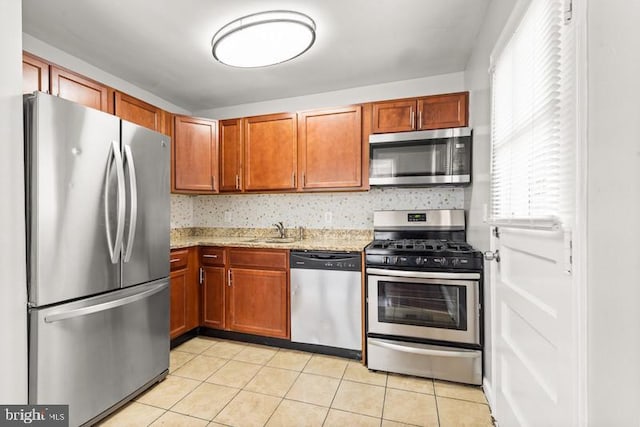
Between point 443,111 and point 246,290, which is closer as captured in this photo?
point 443,111

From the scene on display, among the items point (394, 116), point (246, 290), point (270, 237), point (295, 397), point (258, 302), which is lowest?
point (295, 397)

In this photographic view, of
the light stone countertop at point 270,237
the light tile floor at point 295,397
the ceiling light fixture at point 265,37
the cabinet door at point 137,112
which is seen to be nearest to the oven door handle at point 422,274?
the light stone countertop at point 270,237

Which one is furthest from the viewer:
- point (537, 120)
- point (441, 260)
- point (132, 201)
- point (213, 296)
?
point (213, 296)

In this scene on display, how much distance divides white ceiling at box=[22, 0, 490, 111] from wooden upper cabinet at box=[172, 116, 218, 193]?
1.24 feet

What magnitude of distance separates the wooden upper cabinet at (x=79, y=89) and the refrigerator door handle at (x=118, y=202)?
2.58 ft

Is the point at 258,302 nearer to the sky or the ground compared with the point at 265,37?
nearer to the ground

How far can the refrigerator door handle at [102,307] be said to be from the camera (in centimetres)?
145

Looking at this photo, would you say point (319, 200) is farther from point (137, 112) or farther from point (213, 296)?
point (137, 112)

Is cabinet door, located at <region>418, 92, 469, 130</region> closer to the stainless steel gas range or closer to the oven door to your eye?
the stainless steel gas range

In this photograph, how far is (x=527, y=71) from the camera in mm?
1183

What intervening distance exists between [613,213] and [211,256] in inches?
111

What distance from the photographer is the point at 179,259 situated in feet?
8.70

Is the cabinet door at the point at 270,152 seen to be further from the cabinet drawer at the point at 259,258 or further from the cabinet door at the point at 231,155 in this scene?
the cabinet drawer at the point at 259,258

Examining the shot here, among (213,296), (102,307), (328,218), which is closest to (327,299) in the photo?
(328,218)
